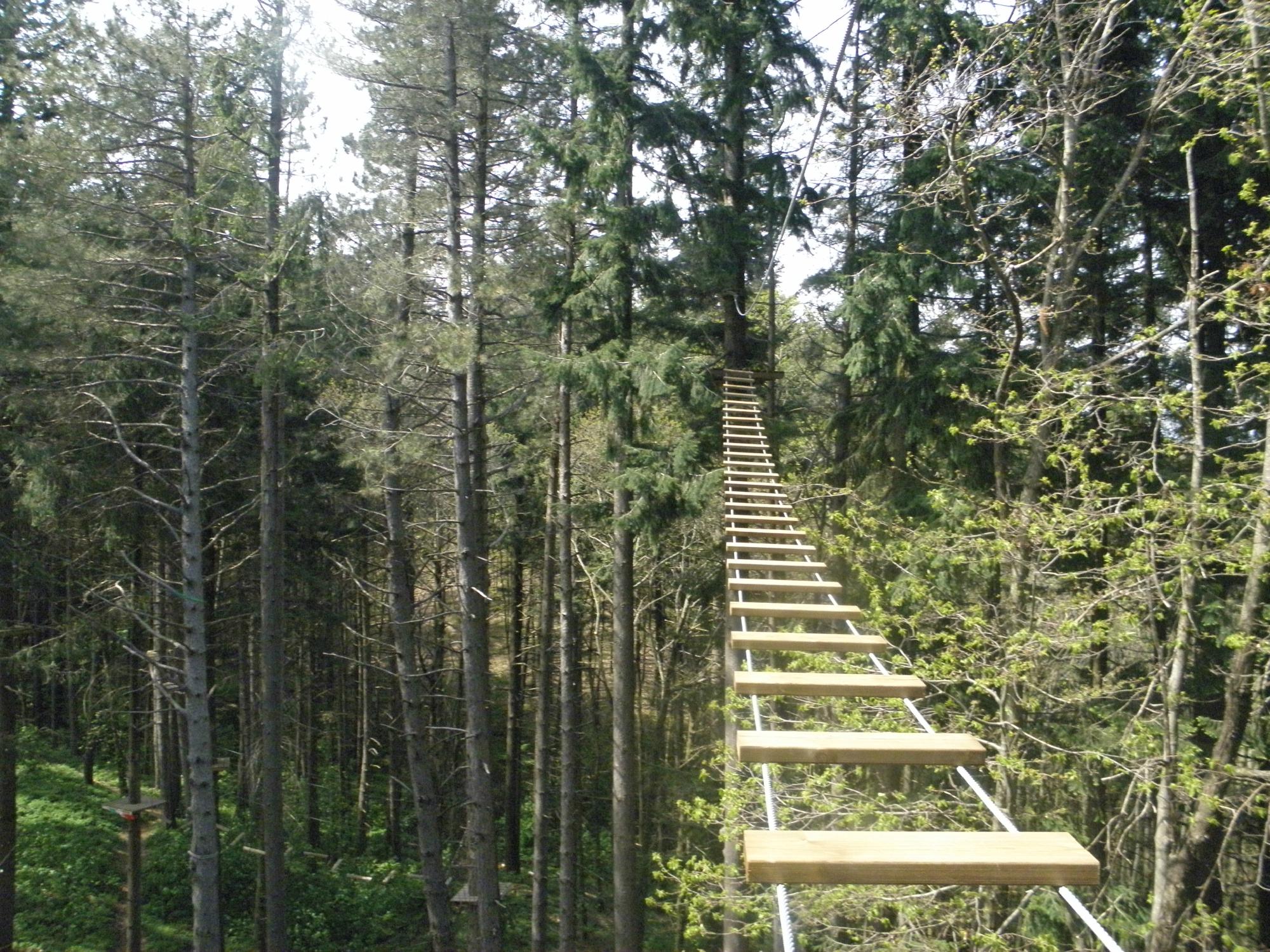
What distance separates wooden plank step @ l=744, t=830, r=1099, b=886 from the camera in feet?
6.18

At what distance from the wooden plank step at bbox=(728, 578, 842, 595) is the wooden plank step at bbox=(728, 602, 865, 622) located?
11 cm

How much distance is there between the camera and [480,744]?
7906 mm

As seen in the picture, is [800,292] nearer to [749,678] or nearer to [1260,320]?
[1260,320]

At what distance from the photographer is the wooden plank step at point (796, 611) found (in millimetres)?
4469

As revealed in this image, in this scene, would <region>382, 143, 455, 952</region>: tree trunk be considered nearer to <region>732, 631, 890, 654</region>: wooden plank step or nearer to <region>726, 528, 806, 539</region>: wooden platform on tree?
<region>726, 528, 806, 539</region>: wooden platform on tree

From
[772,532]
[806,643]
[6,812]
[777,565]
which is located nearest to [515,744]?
[6,812]

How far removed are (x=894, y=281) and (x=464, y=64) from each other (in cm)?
478

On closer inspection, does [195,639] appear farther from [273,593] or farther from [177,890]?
[177,890]

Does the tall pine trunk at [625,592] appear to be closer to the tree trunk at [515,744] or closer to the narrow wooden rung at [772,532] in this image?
the narrow wooden rung at [772,532]

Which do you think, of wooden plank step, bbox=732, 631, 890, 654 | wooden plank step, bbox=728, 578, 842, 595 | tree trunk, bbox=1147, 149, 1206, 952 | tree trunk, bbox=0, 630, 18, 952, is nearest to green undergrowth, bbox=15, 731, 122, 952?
tree trunk, bbox=0, 630, 18, 952

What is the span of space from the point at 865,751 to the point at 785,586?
2249 mm

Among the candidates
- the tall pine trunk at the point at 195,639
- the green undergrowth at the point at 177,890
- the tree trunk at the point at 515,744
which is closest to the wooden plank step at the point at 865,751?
the tall pine trunk at the point at 195,639

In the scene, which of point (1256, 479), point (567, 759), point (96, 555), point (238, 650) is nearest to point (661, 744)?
point (567, 759)

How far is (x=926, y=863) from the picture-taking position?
190 centimetres
